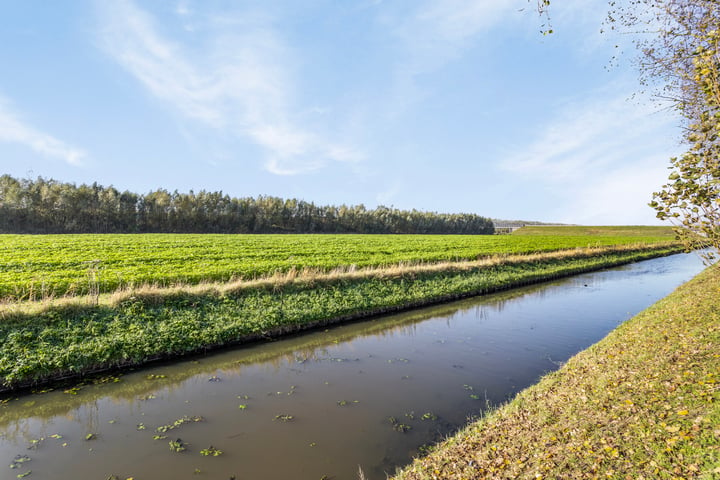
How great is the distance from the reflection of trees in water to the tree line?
77.9m

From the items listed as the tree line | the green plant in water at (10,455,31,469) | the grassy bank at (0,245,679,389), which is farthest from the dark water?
the tree line

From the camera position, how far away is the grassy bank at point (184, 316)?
1134 centimetres

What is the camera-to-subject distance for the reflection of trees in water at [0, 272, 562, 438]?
9367mm

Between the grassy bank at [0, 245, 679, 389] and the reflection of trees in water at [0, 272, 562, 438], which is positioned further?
the grassy bank at [0, 245, 679, 389]

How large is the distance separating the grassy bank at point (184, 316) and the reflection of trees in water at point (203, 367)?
70 centimetres

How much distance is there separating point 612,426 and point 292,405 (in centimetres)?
709

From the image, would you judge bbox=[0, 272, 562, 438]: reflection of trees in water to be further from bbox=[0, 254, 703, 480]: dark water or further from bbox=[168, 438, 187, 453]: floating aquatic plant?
bbox=[168, 438, 187, 453]: floating aquatic plant

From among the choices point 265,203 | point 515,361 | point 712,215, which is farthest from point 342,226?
point 712,215

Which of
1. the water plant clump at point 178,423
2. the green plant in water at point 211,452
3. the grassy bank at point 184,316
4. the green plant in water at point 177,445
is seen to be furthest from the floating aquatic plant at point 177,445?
the grassy bank at point 184,316

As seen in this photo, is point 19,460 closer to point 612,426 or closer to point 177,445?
point 177,445

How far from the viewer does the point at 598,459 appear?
5066 mm

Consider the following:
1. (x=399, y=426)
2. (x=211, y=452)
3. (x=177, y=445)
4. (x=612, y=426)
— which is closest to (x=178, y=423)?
(x=177, y=445)

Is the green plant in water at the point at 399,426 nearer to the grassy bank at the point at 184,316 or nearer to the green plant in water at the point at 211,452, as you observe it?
the green plant in water at the point at 211,452

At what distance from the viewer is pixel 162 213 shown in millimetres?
82562
